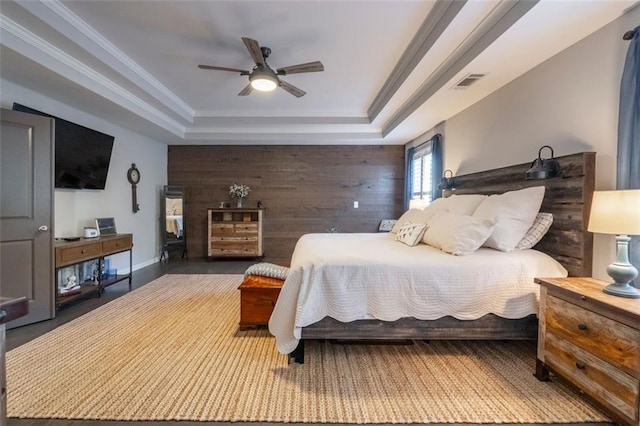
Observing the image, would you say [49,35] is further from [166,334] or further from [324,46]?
[166,334]

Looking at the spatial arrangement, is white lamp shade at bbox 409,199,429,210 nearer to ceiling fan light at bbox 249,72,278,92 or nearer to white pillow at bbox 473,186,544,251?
white pillow at bbox 473,186,544,251

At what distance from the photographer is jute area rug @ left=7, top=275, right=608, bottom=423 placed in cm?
163

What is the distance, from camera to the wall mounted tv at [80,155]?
3.54 m

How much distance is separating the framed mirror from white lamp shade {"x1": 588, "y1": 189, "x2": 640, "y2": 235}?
6274 millimetres

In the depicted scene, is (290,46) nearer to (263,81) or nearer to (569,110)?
(263,81)

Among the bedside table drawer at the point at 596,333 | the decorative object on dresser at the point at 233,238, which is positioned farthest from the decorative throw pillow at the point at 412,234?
the decorative object on dresser at the point at 233,238

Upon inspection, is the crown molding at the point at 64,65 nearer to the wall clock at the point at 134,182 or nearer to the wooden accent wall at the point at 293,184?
the wall clock at the point at 134,182

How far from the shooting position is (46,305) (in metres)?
2.92

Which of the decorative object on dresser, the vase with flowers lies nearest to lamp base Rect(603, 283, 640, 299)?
the decorative object on dresser

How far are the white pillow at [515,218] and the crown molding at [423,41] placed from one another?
154 cm

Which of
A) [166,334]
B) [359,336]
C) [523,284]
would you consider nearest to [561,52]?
[523,284]

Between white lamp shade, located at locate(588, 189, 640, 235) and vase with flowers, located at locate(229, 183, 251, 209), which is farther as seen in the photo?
vase with flowers, located at locate(229, 183, 251, 209)

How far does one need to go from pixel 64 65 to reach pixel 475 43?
151 inches

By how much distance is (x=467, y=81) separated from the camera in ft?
9.83
